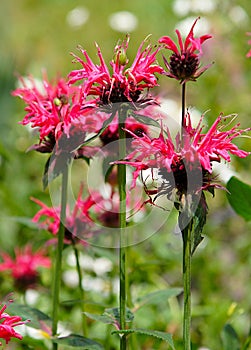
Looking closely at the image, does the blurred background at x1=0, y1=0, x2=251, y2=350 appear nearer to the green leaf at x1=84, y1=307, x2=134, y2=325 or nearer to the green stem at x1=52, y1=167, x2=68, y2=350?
the green stem at x1=52, y1=167, x2=68, y2=350

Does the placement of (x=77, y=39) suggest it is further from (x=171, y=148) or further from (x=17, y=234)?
(x=171, y=148)

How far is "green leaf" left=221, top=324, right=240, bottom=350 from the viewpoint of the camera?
3.79ft

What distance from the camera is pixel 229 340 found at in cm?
117

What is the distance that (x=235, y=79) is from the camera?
2.87m

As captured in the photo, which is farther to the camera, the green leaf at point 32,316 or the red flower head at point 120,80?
the green leaf at point 32,316

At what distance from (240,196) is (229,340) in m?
0.28

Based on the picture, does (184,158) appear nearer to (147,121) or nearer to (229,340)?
(147,121)

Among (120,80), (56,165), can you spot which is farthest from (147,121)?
(56,165)

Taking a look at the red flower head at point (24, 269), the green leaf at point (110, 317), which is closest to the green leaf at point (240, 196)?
the green leaf at point (110, 317)

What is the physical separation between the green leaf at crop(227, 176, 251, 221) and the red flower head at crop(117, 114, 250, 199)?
19 cm

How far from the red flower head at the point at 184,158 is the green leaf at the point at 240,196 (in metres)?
0.19

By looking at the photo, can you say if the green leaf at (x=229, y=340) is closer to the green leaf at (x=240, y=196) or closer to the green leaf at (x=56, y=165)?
the green leaf at (x=240, y=196)

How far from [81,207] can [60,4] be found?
16.2ft

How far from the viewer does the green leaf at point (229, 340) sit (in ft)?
3.79
